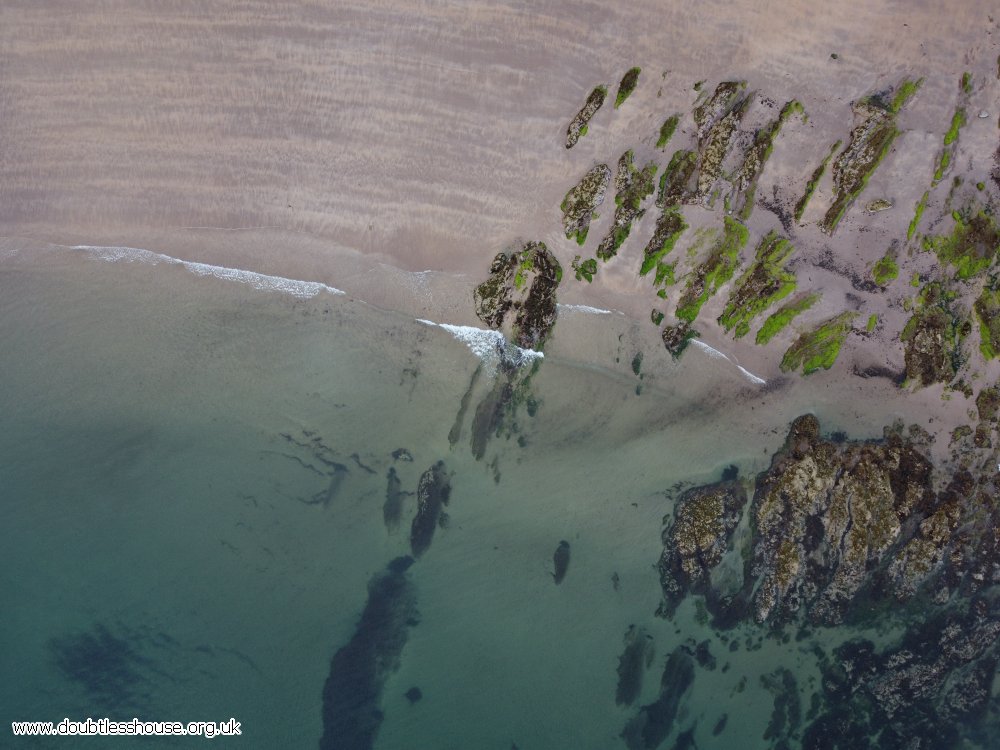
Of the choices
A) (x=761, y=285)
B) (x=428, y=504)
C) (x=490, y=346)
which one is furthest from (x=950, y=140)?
(x=428, y=504)

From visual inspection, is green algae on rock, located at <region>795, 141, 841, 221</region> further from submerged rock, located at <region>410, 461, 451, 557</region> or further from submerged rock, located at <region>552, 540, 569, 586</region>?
submerged rock, located at <region>410, 461, 451, 557</region>

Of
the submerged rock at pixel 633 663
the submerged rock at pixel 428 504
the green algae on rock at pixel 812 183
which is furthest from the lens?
the submerged rock at pixel 633 663

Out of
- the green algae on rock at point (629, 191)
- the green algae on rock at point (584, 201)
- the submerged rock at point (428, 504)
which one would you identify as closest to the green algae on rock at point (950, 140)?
the green algae on rock at point (629, 191)

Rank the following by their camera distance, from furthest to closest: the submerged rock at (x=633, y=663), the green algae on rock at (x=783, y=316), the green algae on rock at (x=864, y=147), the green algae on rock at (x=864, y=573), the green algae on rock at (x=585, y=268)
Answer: the submerged rock at (x=633, y=663), the green algae on rock at (x=864, y=573), the green algae on rock at (x=585, y=268), the green algae on rock at (x=783, y=316), the green algae on rock at (x=864, y=147)

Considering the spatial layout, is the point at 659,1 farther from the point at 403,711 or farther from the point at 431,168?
the point at 403,711

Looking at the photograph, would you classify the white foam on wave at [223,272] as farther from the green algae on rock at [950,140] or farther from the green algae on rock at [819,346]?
the green algae on rock at [950,140]

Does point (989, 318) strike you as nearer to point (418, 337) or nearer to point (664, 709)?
Result: point (664, 709)

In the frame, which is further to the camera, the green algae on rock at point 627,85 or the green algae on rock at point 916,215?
the green algae on rock at point 627,85

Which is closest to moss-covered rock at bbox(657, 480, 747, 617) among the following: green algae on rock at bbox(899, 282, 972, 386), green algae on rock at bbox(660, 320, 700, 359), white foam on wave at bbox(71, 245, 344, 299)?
green algae on rock at bbox(660, 320, 700, 359)
